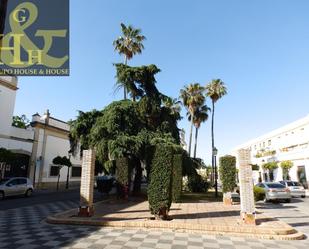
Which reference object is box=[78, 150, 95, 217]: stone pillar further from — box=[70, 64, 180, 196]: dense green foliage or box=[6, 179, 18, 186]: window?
Answer: box=[6, 179, 18, 186]: window

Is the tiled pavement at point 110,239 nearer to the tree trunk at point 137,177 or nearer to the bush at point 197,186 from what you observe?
the tree trunk at point 137,177

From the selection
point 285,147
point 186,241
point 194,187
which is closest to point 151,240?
point 186,241

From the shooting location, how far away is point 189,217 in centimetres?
1118

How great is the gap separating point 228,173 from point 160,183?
23.7 ft

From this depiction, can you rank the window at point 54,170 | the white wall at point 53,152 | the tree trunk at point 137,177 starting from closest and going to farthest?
the tree trunk at point 137,177, the white wall at point 53,152, the window at point 54,170

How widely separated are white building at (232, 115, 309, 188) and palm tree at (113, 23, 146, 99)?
19000 millimetres

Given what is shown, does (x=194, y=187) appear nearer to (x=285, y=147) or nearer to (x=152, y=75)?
(x=152, y=75)

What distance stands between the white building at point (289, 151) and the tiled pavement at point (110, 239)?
85.1 feet

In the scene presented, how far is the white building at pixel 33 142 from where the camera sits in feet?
85.5

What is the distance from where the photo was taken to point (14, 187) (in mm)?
19578

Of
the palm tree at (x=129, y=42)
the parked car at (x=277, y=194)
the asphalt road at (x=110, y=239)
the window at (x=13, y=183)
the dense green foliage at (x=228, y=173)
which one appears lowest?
the asphalt road at (x=110, y=239)

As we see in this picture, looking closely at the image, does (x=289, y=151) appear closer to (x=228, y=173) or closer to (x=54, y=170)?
(x=228, y=173)

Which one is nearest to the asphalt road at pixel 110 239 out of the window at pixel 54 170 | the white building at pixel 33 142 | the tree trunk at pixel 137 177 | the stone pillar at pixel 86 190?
the stone pillar at pixel 86 190
